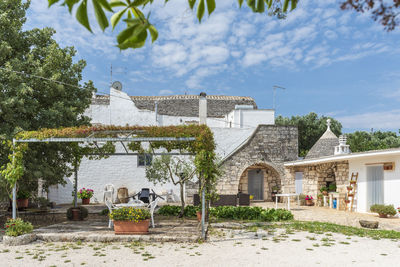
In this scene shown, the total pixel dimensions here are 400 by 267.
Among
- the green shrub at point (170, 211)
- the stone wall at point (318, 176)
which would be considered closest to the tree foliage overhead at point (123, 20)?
the green shrub at point (170, 211)

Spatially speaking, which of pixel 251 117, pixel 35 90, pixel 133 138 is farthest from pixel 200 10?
pixel 251 117

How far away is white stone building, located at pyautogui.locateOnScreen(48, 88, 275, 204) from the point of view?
18.5 m

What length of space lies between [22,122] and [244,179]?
1266 cm

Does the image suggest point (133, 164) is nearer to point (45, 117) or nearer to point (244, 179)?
point (244, 179)

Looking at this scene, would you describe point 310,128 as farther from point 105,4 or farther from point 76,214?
point 105,4

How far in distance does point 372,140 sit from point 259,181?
16.8 m

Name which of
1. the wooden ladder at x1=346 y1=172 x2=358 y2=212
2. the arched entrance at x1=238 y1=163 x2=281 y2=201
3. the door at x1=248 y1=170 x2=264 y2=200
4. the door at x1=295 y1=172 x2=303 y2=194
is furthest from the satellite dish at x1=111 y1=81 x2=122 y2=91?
the wooden ladder at x1=346 y1=172 x2=358 y2=212

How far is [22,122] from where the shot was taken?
9672 mm

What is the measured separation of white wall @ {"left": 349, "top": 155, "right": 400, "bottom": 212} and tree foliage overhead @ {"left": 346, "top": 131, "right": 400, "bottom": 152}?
14.2m

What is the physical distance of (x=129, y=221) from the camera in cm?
801

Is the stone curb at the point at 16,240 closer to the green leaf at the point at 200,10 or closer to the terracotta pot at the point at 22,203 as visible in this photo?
the terracotta pot at the point at 22,203

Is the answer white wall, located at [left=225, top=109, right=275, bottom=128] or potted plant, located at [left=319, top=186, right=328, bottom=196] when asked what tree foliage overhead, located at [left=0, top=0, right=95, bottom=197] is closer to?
potted plant, located at [left=319, top=186, right=328, bottom=196]

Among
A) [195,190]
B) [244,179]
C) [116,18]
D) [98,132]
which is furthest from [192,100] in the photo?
[116,18]

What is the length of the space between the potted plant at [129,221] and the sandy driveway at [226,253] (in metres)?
0.61
